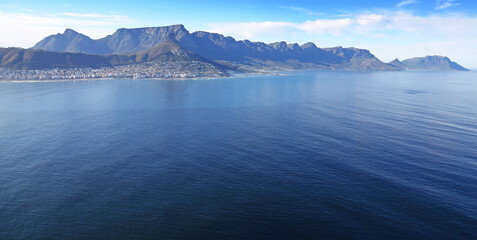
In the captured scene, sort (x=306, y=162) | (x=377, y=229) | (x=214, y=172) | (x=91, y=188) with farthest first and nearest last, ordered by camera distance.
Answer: (x=306, y=162) < (x=214, y=172) < (x=91, y=188) < (x=377, y=229)

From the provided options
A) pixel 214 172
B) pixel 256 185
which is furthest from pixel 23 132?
pixel 256 185

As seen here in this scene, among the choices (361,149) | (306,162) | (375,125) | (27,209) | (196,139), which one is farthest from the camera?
(375,125)

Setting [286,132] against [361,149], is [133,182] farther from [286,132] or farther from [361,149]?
[361,149]

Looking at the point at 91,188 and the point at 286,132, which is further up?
the point at 286,132

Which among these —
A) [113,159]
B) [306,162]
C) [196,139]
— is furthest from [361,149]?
[113,159]

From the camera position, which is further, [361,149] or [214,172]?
[361,149]

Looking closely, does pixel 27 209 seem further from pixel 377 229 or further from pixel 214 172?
pixel 377 229
